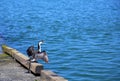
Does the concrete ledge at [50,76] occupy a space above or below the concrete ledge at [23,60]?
below

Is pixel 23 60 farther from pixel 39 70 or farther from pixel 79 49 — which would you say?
pixel 79 49

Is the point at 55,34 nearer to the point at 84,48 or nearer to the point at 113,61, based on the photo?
the point at 84,48

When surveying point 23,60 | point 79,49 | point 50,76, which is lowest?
point 50,76

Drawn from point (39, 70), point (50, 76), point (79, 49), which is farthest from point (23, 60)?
point (79, 49)

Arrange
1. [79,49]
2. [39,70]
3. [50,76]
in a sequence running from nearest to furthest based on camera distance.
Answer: [50,76] < [39,70] < [79,49]

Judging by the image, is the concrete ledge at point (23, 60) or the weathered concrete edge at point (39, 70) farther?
the concrete ledge at point (23, 60)

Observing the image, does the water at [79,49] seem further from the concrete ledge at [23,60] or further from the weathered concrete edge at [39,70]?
the weathered concrete edge at [39,70]

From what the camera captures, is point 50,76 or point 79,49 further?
point 79,49

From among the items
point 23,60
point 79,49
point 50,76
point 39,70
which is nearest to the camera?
point 50,76

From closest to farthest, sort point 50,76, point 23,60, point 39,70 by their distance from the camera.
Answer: point 50,76, point 39,70, point 23,60

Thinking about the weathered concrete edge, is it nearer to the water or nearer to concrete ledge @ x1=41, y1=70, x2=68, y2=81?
concrete ledge @ x1=41, y1=70, x2=68, y2=81

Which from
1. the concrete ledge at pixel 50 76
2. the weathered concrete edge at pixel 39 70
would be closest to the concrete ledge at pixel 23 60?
the weathered concrete edge at pixel 39 70

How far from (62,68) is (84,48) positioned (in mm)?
7532

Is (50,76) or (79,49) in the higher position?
(79,49)
